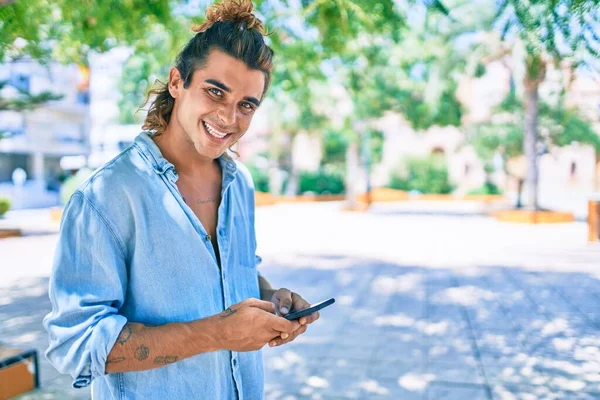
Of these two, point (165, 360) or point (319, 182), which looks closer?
point (165, 360)

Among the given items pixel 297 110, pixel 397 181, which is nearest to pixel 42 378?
pixel 297 110

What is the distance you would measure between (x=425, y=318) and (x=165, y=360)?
16.7ft

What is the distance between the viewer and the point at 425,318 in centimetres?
591

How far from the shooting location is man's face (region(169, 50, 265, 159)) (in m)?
1.43

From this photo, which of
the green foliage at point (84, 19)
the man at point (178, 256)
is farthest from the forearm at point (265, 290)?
the green foliage at point (84, 19)

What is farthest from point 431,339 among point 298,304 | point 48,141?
point 48,141

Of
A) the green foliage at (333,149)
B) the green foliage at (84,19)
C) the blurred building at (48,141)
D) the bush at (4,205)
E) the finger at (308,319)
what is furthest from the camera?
the green foliage at (333,149)

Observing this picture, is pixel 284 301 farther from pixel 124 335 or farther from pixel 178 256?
pixel 124 335

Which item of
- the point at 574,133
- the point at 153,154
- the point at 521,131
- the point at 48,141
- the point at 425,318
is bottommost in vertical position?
the point at 425,318

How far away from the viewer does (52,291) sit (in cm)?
118

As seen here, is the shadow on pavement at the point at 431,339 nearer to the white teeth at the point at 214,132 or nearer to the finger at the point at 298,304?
the finger at the point at 298,304

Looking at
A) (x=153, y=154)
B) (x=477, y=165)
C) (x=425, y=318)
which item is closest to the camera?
(x=153, y=154)

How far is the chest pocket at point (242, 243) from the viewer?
5.21 ft

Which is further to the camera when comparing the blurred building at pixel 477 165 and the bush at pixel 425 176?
the blurred building at pixel 477 165
